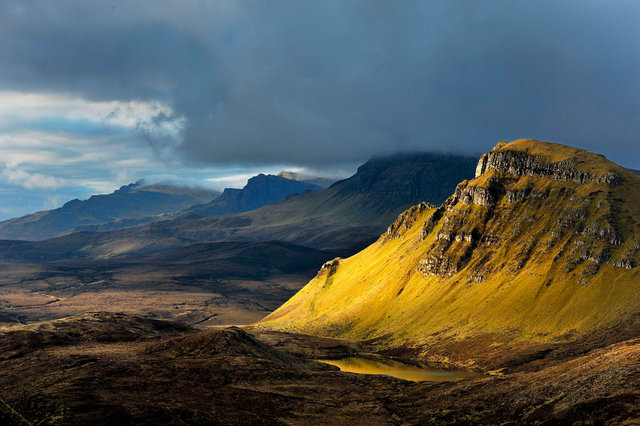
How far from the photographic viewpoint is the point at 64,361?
144250 millimetres

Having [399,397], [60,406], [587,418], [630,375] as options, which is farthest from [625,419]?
[60,406]

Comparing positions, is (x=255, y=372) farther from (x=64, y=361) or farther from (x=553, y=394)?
(x=553, y=394)

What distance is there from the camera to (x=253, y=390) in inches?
5030

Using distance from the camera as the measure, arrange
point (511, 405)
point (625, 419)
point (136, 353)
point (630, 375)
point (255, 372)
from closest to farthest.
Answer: point (625, 419) < point (630, 375) < point (511, 405) < point (255, 372) < point (136, 353)

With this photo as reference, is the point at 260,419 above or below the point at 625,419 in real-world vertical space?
below

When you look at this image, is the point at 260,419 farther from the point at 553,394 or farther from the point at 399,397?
the point at 553,394

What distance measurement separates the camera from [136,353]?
161 m

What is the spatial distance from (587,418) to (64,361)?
128 m

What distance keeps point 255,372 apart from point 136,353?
42093 millimetres

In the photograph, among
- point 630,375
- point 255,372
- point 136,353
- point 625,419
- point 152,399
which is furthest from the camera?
point 136,353

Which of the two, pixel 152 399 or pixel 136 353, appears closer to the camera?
pixel 152 399

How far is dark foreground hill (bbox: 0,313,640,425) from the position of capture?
93750 mm

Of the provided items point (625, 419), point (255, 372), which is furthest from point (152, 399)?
point (625, 419)

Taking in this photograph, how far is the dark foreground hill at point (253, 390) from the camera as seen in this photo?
9375 centimetres
